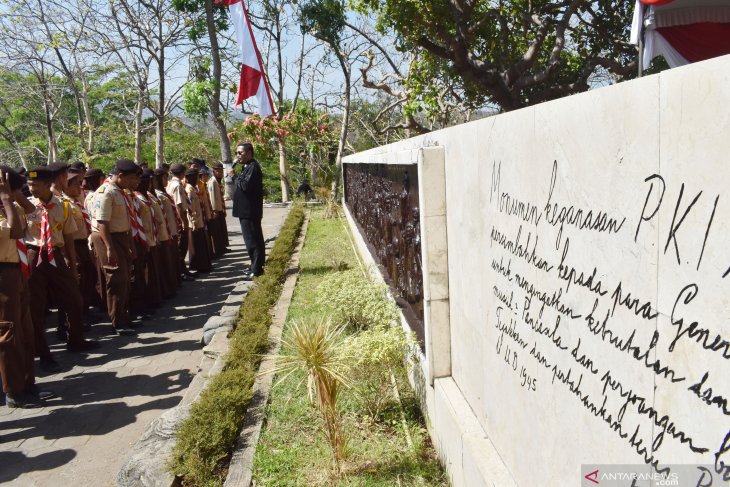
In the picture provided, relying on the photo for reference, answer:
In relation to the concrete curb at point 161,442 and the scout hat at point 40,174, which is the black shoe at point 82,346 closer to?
the concrete curb at point 161,442

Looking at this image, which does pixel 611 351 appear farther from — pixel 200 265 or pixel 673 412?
pixel 200 265

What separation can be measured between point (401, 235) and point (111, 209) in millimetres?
3428

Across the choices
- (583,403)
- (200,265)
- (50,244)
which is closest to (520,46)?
(200,265)

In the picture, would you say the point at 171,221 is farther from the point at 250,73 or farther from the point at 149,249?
the point at 250,73

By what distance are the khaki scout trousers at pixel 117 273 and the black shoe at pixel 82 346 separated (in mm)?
463

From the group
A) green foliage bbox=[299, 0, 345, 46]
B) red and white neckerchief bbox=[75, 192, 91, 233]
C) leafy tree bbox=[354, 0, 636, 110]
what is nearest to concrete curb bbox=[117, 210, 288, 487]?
red and white neckerchief bbox=[75, 192, 91, 233]

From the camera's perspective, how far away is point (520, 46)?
1312 cm

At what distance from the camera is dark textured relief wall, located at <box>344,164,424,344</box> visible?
3.74 m

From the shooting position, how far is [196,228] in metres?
9.49

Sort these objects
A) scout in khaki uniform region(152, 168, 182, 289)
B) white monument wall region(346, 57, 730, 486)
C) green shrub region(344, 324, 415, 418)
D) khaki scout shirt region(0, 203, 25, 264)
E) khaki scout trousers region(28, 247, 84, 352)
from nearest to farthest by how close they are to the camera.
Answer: white monument wall region(346, 57, 730, 486) → green shrub region(344, 324, 415, 418) → khaki scout shirt region(0, 203, 25, 264) → khaki scout trousers region(28, 247, 84, 352) → scout in khaki uniform region(152, 168, 182, 289)

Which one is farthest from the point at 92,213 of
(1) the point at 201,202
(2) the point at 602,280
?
(2) the point at 602,280

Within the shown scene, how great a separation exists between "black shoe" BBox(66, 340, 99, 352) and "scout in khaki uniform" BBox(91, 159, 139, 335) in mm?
460

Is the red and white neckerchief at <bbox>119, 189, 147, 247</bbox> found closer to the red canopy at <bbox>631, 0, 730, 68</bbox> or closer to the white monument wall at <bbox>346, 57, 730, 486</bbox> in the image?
the white monument wall at <bbox>346, 57, 730, 486</bbox>

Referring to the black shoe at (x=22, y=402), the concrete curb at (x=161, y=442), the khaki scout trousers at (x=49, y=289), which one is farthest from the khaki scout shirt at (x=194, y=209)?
the black shoe at (x=22, y=402)
